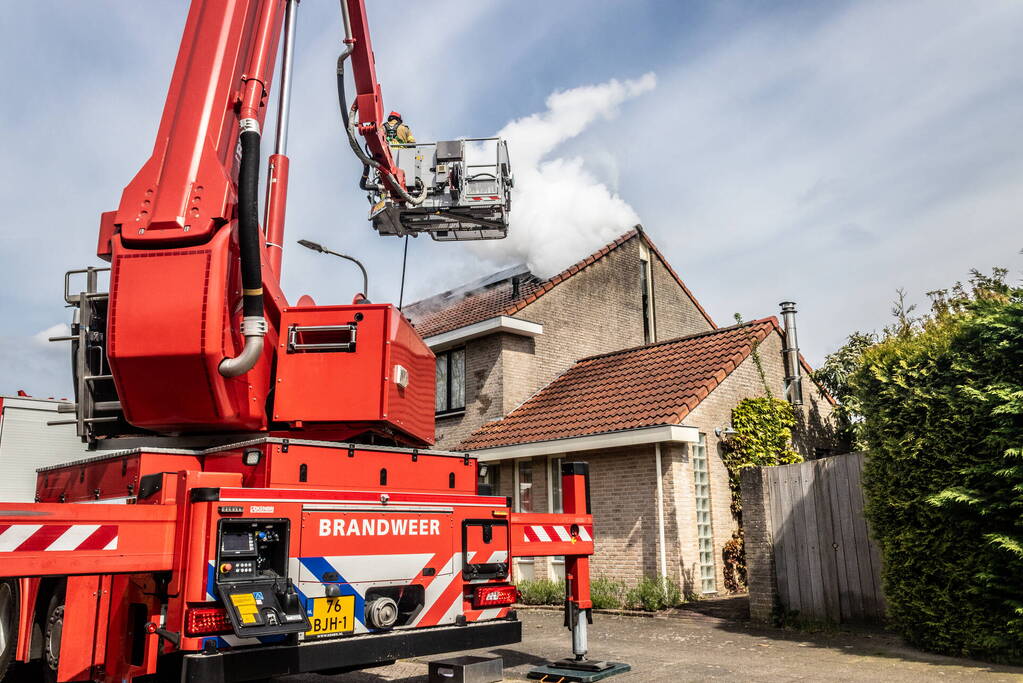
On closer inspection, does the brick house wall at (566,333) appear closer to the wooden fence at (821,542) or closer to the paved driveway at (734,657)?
the paved driveway at (734,657)

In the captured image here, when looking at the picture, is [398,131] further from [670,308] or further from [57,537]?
[670,308]

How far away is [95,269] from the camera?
19.4 feet

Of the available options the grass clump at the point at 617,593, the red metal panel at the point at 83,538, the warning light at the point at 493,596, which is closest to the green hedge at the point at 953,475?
the grass clump at the point at 617,593

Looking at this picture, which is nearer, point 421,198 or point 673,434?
point 421,198

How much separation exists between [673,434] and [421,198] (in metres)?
5.56

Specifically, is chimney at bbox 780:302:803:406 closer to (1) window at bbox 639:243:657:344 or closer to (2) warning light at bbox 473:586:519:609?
(1) window at bbox 639:243:657:344

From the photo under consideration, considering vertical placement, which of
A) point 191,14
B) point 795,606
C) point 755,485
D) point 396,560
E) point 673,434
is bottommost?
point 795,606

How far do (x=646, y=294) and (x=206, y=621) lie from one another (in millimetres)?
18387

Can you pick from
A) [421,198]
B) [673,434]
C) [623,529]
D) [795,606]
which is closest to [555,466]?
[623,529]

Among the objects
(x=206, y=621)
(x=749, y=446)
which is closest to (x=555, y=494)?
(x=749, y=446)

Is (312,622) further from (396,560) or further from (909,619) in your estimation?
(909,619)

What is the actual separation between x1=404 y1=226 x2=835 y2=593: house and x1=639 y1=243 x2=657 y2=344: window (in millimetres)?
34

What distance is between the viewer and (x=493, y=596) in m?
6.31

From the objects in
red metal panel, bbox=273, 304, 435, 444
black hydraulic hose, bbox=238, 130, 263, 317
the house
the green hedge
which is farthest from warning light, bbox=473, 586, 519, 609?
the house
